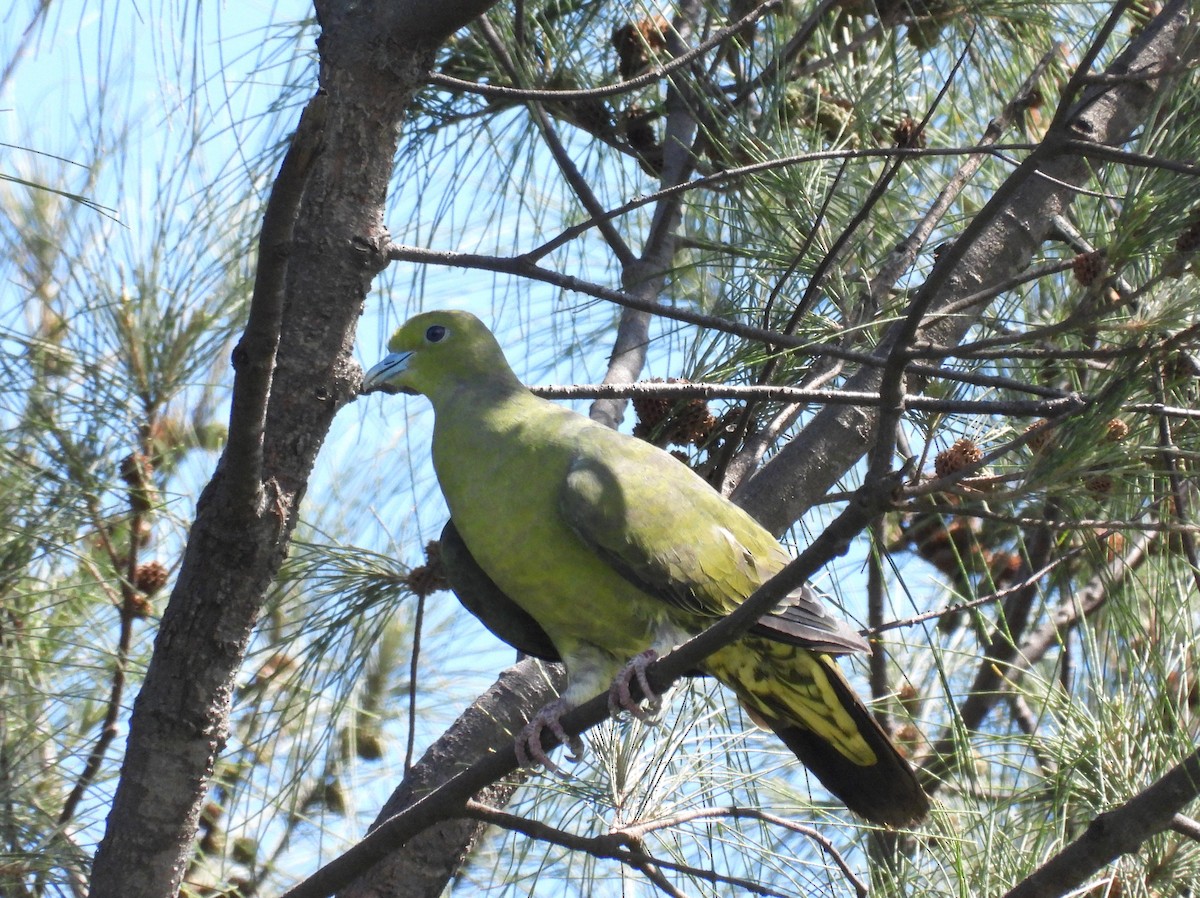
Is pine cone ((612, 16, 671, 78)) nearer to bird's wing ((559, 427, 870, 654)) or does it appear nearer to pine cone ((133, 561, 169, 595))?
bird's wing ((559, 427, 870, 654))

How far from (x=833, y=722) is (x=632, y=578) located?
0.43 meters

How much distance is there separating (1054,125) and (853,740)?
3.83ft

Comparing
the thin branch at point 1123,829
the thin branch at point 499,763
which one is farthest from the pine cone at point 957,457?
the thin branch at point 1123,829

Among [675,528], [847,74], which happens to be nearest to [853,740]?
[675,528]

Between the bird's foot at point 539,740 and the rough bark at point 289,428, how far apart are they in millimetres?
444

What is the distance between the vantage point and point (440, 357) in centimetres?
251

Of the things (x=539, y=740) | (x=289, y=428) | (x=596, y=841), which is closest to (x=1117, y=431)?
(x=596, y=841)

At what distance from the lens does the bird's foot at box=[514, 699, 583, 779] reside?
6.39 ft

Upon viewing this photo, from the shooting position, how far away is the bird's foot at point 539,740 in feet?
6.39

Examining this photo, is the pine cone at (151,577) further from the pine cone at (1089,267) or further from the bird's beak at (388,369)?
the pine cone at (1089,267)

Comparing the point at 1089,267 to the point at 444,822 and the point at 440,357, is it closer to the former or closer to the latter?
the point at 440,357

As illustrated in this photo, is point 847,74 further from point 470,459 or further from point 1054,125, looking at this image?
point 1054,125

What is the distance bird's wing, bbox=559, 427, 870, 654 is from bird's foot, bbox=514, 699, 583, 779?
247 millimetres

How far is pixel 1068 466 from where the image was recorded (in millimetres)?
1396
